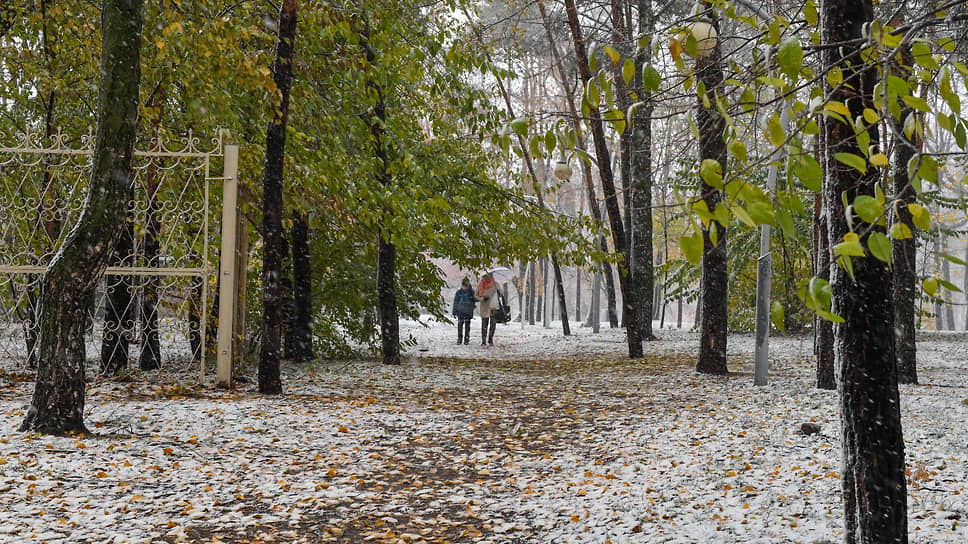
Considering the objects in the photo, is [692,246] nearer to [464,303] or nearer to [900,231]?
[900,231]

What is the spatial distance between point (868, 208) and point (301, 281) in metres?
9.52

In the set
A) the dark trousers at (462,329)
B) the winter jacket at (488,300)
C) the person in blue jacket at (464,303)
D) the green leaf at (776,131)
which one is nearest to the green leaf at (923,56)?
the green leaf at (776,131)

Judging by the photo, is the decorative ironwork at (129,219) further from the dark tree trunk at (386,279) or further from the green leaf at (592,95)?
the green leaf at (592,95)

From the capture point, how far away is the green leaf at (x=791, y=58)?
1581 millimetres

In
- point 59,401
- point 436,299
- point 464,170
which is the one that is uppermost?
point 464,170

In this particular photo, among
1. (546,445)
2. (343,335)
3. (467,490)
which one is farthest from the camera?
(343,335)

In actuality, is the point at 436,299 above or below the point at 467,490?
above

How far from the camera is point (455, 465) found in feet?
18.0

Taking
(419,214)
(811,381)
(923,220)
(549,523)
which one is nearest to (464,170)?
(419,214)

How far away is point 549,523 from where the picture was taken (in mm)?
4117

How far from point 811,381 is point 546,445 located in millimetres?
4211

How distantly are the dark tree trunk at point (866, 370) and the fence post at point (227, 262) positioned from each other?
20.3 ft

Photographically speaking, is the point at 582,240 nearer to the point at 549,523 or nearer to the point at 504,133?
the point at 549,523

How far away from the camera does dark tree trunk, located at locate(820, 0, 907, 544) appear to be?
271cm
